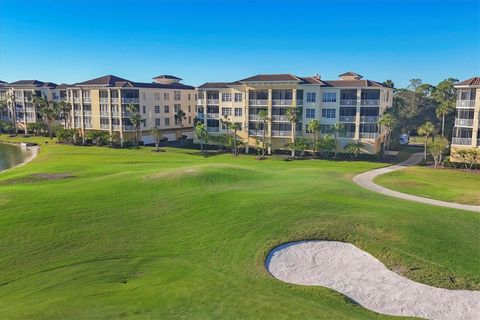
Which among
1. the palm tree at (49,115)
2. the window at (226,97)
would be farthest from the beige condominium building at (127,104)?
the window at (226,97)

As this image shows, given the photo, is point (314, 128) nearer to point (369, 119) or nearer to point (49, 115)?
point (369, 119)

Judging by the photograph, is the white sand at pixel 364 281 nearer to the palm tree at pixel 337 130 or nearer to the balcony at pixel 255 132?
the palm tree at pixel 337 130

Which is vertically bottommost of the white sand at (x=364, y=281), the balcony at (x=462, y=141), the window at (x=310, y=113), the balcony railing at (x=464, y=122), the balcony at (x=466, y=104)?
the white sand at (x=364, y=281)

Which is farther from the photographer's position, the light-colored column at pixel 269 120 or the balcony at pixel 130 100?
the balcony at pixel 130 100

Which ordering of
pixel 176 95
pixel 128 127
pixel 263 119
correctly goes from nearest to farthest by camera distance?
pixel 263 119 < pixel 128 127 < pixel 176 95

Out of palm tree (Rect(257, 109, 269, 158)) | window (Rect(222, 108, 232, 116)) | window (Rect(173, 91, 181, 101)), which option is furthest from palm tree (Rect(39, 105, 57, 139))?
palm tree (Rect(257, 109, 269, 158))

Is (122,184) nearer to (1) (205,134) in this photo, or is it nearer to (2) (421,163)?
(1) (205,134)

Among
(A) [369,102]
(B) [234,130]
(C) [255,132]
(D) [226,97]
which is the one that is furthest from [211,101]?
(A) [369,102]
